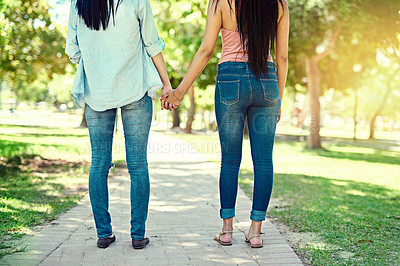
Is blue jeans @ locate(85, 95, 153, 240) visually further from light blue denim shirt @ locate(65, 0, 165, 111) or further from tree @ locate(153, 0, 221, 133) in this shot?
tree @ locate(153, 0, 221, 133)

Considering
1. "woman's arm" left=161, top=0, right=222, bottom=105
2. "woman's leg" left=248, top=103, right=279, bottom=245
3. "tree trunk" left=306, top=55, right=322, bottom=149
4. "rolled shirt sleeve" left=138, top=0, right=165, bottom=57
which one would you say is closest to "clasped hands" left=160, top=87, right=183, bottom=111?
"woman's arm" left=161, top=0, right=222, bottom=105

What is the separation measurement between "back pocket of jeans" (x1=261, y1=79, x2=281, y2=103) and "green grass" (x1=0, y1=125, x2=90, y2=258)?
2.12m

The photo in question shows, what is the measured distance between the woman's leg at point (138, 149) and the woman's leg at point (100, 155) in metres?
0.13

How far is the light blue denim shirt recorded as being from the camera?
2.63 metres

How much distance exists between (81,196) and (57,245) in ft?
6.93

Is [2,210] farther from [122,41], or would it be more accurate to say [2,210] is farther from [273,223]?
[273,223]

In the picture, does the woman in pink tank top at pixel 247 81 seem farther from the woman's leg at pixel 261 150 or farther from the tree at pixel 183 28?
the tree at pixel 183 28

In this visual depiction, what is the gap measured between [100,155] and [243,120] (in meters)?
1.08

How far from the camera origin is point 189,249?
9.59ft

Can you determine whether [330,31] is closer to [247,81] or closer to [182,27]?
[182,27]

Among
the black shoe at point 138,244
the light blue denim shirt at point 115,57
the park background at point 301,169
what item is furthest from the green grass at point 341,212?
the light blue denim shirt at point 115,57

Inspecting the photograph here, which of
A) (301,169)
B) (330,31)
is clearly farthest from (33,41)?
(330,31)

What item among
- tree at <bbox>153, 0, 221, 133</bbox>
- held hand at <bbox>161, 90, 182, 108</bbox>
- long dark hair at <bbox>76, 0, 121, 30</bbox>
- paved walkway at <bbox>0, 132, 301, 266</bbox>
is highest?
tree at <bbox>153, 0, 221, 133</bbox>

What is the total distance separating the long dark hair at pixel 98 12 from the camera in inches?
102
